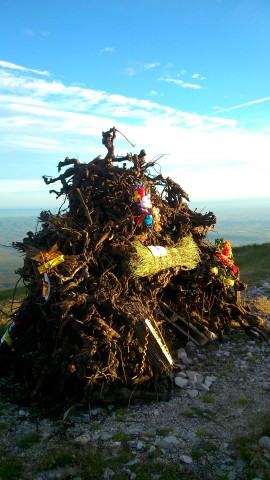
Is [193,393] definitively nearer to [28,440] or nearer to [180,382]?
[180,382]

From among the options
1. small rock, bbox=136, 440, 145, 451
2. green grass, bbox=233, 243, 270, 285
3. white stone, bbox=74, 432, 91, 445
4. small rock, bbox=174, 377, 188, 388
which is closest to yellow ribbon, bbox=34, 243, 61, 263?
white stone, bbox=74, 432, 91, 445

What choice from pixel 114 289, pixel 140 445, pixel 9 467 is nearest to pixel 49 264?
pixel 114 289

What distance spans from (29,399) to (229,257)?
7.28 meters

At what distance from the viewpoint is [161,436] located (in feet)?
22.6

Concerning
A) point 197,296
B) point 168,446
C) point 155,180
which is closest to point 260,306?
point 197,296

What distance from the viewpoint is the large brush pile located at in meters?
8.29

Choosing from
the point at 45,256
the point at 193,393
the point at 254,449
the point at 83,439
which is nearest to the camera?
the point at 254,449

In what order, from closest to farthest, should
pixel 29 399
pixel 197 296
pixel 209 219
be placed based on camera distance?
1. pixel 29 399
2. pixel 197 296
3. pixel 209 219

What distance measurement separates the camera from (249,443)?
645cm

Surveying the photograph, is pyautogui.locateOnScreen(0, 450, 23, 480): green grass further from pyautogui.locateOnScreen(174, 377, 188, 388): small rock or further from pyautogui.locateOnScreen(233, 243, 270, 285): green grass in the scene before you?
pyautogui.locateOnScreen(233, 243, 270, 285): green grass

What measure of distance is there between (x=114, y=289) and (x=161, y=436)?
10.6 feet

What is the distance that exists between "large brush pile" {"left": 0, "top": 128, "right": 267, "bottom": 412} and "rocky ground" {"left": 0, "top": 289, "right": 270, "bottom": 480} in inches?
21.7

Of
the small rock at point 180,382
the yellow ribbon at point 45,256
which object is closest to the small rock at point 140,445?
the small rock at point 180,382

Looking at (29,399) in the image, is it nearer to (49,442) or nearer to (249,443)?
(49,442)
